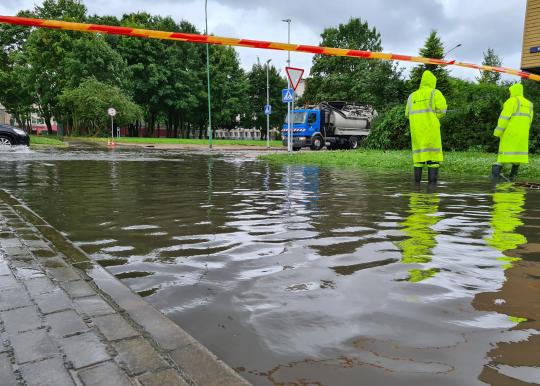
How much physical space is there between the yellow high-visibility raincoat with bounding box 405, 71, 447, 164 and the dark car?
17133mm

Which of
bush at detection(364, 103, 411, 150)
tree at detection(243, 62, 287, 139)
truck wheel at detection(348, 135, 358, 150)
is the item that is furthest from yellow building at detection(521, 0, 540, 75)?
tree at detection(243, 62, 287, 139)

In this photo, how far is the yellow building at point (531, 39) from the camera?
64.5 ft

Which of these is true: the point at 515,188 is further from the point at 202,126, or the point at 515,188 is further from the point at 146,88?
the point at 202,126

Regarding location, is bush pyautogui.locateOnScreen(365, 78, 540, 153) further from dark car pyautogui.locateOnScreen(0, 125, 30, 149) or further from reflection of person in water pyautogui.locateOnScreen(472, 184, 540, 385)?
dark car pyautogui.locateOnScreen(0, 125, 30, 149)

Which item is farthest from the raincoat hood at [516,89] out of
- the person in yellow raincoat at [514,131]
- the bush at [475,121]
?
the bush at [475,121]

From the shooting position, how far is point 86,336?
82.3 inches

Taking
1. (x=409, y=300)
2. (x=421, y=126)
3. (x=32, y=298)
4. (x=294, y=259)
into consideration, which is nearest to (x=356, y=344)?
(x=409, y=300)

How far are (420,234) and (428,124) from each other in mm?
4842

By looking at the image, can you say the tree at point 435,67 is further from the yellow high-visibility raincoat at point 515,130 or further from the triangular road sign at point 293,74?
the yellow high-visibility raincoat at point 515,130

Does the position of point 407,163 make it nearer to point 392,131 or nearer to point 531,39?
point 392,131

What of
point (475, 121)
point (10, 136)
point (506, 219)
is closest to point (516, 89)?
point (506, 219)

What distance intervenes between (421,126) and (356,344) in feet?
24.1

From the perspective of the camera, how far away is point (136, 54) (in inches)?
2183

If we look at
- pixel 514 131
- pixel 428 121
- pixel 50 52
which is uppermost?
pixel 50 52
